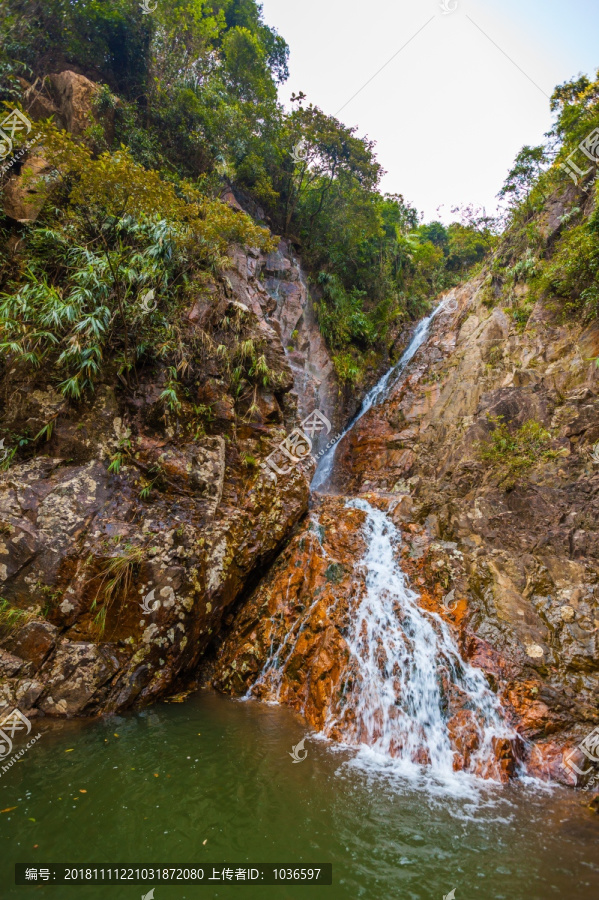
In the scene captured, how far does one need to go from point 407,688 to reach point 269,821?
3.00 metres

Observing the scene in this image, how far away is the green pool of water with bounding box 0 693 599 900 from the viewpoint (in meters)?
3.10

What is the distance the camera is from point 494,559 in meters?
7.57

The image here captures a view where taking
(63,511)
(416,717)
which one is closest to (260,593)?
(416,717)

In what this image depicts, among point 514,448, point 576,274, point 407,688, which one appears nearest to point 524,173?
point 576,274

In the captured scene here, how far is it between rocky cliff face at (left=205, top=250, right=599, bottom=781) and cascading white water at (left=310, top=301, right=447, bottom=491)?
1.86 m

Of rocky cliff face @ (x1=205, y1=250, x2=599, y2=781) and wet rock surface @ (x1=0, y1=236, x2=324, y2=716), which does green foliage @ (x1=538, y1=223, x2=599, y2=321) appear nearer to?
rocky cliff face @ (x1=205, y1=250, x2=599, y2=781)

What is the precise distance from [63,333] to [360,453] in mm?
9161

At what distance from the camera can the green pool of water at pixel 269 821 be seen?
3102 millimetres

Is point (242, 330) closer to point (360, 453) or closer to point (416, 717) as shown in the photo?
point (360, 453)

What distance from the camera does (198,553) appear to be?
667 centimetres

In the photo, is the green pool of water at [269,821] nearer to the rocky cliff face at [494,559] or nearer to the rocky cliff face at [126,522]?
the rocky cliff face at [126,522]
